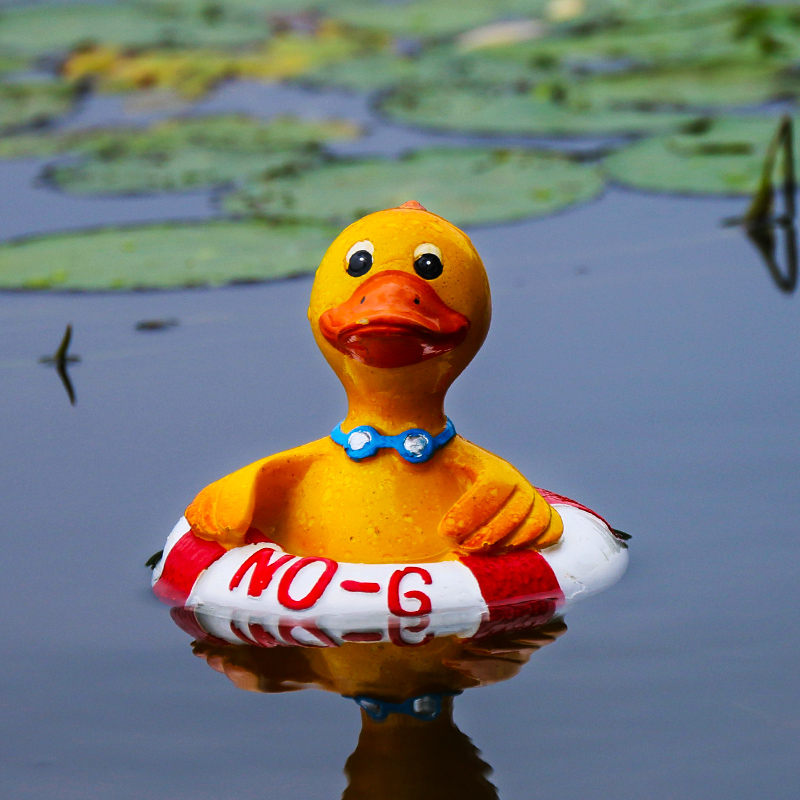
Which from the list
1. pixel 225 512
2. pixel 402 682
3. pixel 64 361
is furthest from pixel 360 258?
pixel 64 361

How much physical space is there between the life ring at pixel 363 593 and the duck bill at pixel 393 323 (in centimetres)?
39

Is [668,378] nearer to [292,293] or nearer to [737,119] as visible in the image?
[292,293]

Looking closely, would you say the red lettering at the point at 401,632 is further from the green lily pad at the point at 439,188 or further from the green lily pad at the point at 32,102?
the green lily pad at the point at 32,102

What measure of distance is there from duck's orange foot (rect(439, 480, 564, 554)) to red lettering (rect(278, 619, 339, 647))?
292 millimetres

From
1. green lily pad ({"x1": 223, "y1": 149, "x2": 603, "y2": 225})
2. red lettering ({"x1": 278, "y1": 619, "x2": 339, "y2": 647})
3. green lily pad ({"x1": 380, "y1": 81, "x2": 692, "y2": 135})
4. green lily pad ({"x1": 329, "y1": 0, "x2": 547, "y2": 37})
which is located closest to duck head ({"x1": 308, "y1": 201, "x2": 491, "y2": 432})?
red lettering ({"x1": 278, "y1": 619, "x2": 339, "y2": 647})

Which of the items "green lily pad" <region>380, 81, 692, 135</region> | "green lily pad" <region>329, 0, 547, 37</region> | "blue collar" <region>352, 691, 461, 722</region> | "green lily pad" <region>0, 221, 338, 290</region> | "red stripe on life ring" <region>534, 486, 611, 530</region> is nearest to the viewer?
"blue collar" <region>352, 691, 461, 722</region>

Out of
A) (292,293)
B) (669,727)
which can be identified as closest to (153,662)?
(669,727)

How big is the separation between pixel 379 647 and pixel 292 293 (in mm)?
2513

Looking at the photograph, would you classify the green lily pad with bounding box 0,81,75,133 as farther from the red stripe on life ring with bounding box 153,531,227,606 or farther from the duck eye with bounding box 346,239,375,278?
the duck eye with bounding box 346,239,375,278

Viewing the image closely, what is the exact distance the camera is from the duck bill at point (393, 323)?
2525 mm

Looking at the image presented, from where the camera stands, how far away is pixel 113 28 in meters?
9.83

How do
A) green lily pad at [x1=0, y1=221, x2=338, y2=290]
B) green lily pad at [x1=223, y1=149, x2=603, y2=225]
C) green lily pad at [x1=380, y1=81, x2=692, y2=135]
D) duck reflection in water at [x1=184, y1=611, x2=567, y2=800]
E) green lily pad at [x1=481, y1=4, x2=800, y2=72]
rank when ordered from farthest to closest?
green lily pad at [x1=481, y1=4, x2=800, y2=72] < green lily pad at [x1=380, y1=81, x2=692, y2=135] < green lily pad at [x1=223, y1=149, x2=603, y2=225] < green lily pad at [x1=0, y1=221, x2=338, y2=290] < duck reflection in water at [x1=184, y1=611, x2=567, y2=800]

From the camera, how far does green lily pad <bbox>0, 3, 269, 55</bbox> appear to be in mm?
9391

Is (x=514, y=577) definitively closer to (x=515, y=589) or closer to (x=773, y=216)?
(x=515, y=589)
